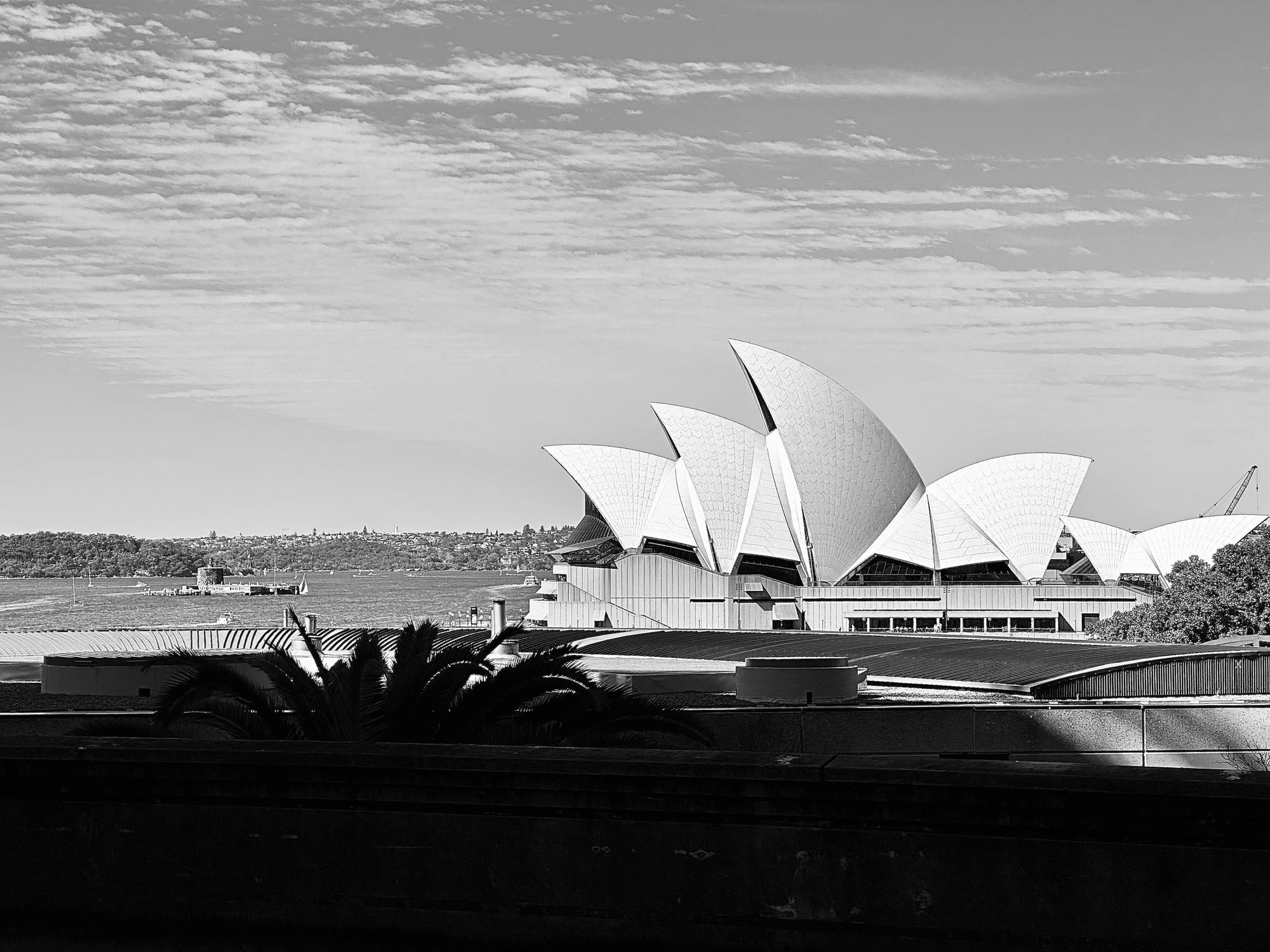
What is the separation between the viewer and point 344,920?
4520mm

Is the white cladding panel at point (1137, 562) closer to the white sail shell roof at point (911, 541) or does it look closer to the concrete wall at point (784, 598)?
the white sail shell roof at point (911, 541)

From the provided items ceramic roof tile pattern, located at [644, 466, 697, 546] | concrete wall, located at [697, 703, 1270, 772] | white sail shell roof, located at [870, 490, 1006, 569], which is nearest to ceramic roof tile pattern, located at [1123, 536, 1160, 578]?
white sail shell roof, located at [870, 490, 1006, 569]

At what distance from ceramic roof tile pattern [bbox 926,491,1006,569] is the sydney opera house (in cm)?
7

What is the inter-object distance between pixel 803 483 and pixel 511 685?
48.6 meters

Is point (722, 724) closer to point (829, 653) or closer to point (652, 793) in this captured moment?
point (652, 793)

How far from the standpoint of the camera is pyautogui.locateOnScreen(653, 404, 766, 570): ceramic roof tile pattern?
56156 millimetres

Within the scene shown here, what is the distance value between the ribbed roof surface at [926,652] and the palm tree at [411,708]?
41.6 feet

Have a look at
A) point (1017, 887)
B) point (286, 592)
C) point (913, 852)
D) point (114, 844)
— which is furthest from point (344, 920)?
point (286, 592)

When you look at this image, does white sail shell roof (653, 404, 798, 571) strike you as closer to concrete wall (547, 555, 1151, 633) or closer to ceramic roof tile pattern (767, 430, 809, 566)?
ceramic roof tile pattern (767, 430, 809, 566)

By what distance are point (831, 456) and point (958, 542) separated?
699cm

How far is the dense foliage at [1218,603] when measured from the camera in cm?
3259

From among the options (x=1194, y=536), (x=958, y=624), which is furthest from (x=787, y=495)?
(x=1194, y=536)

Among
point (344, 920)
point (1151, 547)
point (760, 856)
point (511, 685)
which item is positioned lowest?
point (344, 920)

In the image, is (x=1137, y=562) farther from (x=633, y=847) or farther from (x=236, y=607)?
(x=236, y=607)
